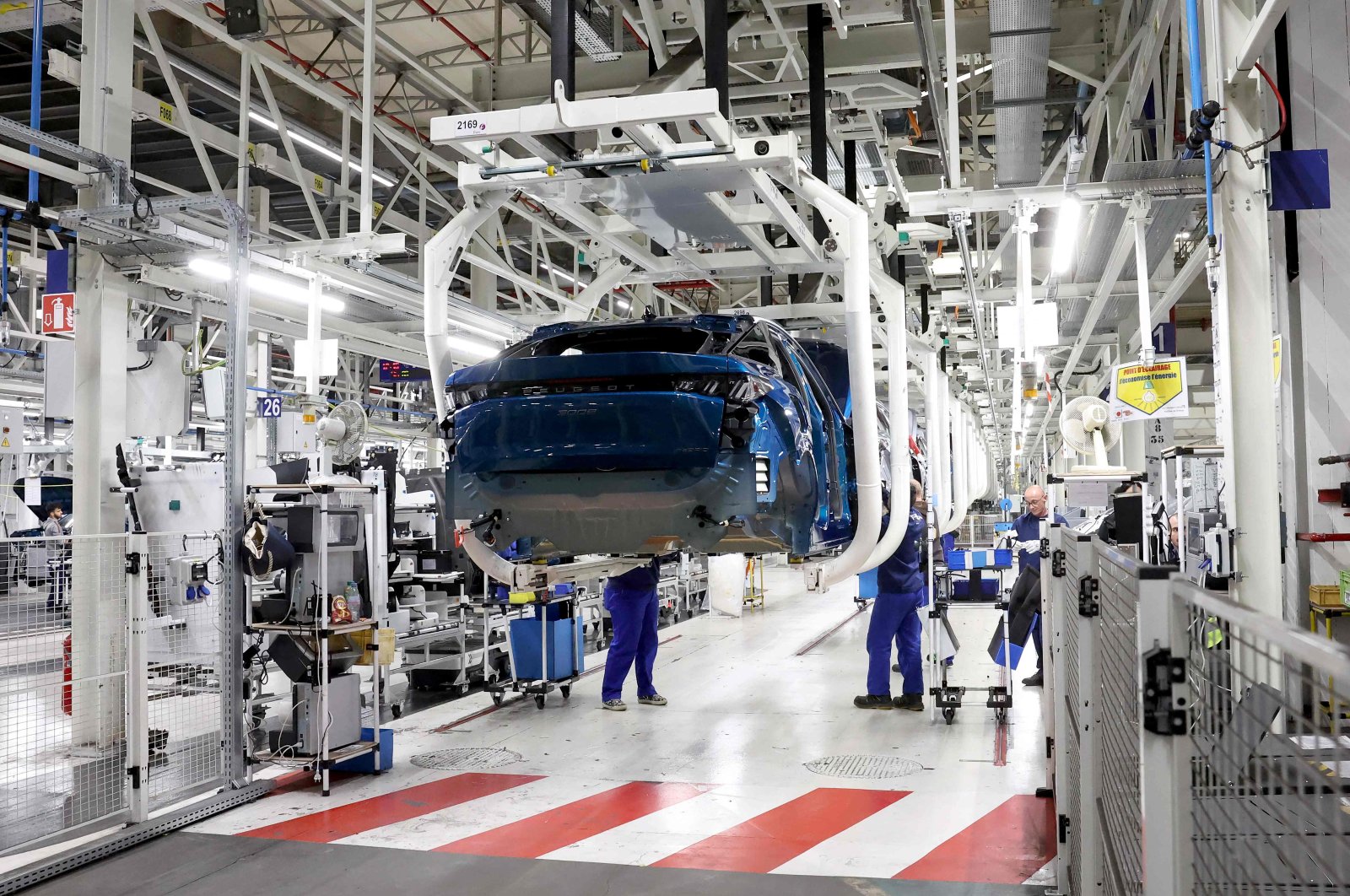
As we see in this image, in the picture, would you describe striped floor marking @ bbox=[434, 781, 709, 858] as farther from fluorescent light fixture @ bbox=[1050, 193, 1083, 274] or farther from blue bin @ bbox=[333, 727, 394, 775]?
fluorescent light fixture @ bbox=[1050, 193, 1083, 274]

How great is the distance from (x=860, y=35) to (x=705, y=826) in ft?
16.8

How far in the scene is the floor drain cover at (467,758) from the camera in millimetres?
6453

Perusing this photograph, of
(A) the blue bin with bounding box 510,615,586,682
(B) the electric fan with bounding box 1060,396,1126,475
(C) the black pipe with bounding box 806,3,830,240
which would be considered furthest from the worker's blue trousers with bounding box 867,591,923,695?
(C) the black pipe with bounding box 806,3,830,240

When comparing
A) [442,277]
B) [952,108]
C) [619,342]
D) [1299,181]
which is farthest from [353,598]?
[1299,181]

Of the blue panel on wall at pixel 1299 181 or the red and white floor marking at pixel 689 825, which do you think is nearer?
the red and white floor marking at pixel 689 825

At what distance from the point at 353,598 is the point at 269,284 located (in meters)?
2.42

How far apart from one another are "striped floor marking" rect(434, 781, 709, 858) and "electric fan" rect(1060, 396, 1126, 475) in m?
3.94

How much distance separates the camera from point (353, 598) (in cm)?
645

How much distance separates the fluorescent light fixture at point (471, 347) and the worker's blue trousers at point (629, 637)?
273 centimetres

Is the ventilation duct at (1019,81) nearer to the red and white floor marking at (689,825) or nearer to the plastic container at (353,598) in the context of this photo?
the red and white floor marking at (689,825)

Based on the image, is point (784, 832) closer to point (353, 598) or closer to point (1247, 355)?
point (353, 598)

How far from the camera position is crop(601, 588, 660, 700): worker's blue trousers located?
26.2 feet

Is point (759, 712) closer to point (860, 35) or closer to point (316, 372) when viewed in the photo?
point (316, 372)

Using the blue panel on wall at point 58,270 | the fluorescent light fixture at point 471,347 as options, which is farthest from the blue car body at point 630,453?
the fluorescent light fixture at point 471,347
